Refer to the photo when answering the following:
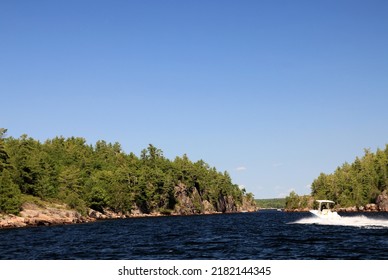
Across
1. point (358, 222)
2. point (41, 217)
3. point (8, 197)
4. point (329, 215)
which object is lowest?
point (358, 222)

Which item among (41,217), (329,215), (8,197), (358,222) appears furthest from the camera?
(41,217)

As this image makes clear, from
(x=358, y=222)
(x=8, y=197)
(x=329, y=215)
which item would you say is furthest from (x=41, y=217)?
(x=358, y=222)

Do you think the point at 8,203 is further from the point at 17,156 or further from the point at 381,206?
the point at 381,206

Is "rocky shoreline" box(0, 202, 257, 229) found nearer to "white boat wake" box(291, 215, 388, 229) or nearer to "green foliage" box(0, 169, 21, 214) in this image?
"green foliage" box(0, 169, 21, 214)

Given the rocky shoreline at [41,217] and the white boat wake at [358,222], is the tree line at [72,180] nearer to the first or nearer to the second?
the rocky shoreline at [41,217]

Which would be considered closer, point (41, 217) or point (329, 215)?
point (329, 215)

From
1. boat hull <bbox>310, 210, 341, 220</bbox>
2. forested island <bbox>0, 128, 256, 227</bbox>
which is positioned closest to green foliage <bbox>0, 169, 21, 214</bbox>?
forested island <bbox>0, 128, 256, 227</bbox>

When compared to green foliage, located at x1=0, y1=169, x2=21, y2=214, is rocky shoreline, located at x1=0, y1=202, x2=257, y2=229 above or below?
below

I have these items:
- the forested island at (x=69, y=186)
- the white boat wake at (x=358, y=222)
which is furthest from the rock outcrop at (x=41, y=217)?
the white boat wake at (x=358, y=222)

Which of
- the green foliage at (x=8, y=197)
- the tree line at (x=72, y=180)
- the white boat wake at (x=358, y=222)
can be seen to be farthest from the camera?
the tree line at (x=72, y=180)

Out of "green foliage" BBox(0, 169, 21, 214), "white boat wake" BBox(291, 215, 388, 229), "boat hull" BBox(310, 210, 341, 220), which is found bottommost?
"white boat wake" BBox(291, 215, 388, 229)

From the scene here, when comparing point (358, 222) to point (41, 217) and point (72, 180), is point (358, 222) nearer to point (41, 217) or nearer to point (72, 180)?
point (41, 217)
